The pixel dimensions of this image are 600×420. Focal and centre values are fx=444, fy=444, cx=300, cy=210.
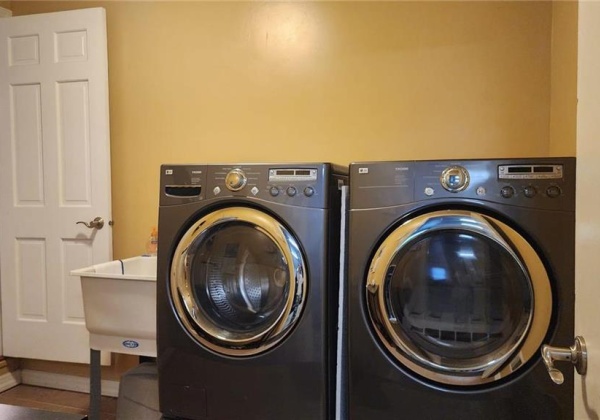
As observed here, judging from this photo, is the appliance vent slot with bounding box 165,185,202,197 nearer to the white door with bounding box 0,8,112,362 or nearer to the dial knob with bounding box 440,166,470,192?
the dial knob with bounding box 440,166,470,192

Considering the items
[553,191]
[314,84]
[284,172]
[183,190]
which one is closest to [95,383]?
[183,190]

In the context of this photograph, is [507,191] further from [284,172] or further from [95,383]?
[95,383]

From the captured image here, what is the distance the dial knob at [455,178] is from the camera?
4.30ft

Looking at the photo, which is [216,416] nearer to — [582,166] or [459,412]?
[459,412]

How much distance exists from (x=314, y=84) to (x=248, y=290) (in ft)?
3.86

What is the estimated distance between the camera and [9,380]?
8.84 ft

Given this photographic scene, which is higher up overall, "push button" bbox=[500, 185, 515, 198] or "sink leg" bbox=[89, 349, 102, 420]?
"push button" bbox=[500, 185, 515, 198]

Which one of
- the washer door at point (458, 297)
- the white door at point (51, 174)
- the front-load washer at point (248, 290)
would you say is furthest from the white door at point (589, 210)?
the white door at point (51, 174)

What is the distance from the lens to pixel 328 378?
1.45 meters

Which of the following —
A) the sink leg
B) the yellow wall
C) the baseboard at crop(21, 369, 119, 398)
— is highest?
the yellow wall

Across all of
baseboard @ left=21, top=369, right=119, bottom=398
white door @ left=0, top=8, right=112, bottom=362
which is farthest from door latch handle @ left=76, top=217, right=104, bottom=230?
baseboard @ left=21, top=369, right=119, bottom=398

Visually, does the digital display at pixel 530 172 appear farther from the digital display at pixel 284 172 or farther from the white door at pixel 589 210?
the digital display at pixel 284 172

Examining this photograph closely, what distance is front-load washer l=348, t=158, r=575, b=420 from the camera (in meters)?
1.24

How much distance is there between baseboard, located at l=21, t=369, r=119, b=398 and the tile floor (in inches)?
1.1
